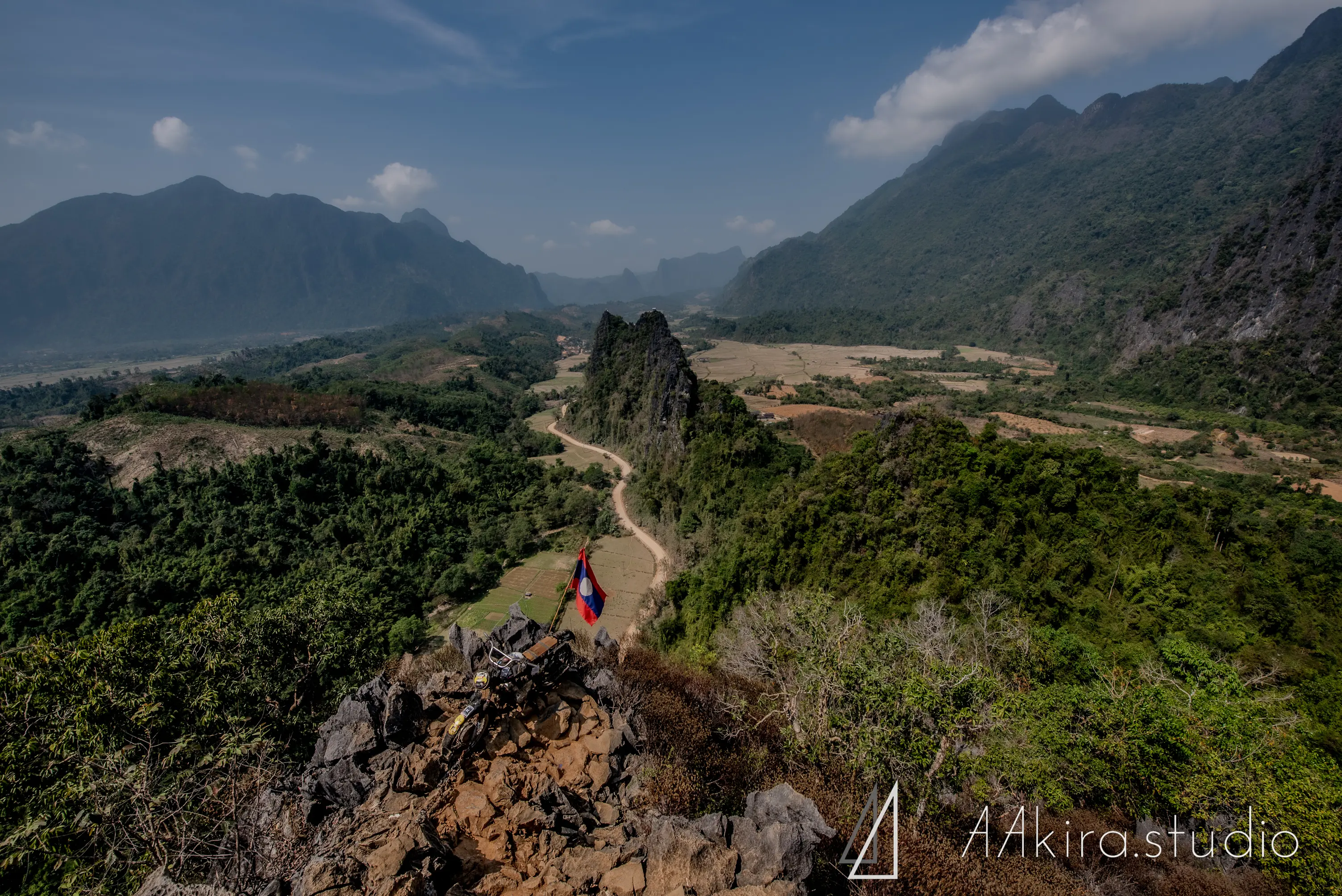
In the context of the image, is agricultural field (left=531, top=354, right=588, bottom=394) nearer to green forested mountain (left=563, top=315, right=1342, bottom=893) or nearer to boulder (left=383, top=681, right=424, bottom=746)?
green forested mountain (left=563, top=315, right=1342, bottom=893)

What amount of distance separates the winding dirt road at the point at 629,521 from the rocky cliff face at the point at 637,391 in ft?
6.94

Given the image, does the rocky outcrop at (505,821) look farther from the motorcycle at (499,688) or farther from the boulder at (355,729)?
the motorcycle at (499,688)

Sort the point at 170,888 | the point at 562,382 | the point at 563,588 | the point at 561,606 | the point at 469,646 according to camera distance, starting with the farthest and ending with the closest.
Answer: the point at 562,382
the point at 563,588
the point at 561,606
the point at 469,646
the point at 170,888

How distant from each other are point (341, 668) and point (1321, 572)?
157 ft

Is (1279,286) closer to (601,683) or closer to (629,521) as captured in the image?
(629,521)

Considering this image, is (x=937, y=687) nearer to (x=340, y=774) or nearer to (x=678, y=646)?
(x=340, y=774)

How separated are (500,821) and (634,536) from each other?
4558 cm

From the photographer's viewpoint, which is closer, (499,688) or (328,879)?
(328,879)

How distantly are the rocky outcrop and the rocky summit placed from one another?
24mm

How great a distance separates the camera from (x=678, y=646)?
3045 cm

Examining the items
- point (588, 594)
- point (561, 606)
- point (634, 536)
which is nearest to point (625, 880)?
point (588, 594)

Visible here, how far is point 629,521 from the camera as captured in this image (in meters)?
58.3

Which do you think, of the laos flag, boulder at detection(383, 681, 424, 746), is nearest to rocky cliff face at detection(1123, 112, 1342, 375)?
the laos flag

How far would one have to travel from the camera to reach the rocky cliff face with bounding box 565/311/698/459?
68625mm
